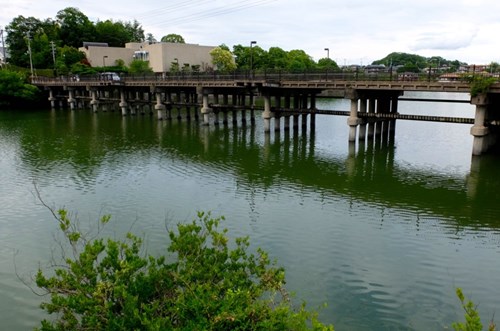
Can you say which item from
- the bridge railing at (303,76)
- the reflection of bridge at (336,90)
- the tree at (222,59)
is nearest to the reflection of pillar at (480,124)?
the reflection of bridge at (336,90)

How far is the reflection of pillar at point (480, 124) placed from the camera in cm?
2500

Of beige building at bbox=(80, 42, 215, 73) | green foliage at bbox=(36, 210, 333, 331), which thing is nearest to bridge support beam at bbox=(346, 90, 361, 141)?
green foliage at bbox=(36, 210, 333, 331)

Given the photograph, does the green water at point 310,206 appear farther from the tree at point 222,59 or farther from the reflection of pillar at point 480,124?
the tree at point 222,59

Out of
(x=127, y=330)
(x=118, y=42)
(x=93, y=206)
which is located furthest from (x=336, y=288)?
(x=118, y=42)

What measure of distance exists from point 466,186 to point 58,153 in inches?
1031

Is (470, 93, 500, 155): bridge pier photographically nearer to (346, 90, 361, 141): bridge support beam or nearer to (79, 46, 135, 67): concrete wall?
(346, 90, 361, 141): bridge support beam

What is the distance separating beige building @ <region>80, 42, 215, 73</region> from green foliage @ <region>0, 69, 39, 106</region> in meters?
23.1

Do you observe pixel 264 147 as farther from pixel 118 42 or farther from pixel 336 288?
pixel 118 42

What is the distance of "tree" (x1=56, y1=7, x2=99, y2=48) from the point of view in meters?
93.1

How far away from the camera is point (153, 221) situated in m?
16.8

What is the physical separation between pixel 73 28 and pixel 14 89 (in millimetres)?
40648

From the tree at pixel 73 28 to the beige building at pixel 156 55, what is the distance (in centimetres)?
787

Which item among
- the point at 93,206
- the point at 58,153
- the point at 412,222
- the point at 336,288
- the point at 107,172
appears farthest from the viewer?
the point at 58,153

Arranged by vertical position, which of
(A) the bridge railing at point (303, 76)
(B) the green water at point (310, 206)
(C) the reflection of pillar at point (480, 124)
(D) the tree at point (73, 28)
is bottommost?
(B) the green water at point (310, 206)
